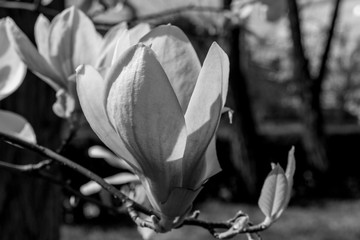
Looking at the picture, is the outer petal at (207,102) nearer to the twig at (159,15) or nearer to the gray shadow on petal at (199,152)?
the gray shadow on petal at (199,152)

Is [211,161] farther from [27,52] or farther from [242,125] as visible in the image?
[242,125]

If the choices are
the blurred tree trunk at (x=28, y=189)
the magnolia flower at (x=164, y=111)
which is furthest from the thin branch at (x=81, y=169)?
the blurred tree trunk at (x=28, y=189)

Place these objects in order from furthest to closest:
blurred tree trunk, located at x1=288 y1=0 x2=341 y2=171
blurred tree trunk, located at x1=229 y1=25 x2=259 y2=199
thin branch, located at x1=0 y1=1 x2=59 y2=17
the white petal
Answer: blurred tree trunk, located at x1=229 y1=25 x2=259 y2=199, blurred tree trunk, located at x1=288 y1=0 x2=341 y2=171, thin branch, located at x1=0 y1=1 x2=59 y2=17, the white petal

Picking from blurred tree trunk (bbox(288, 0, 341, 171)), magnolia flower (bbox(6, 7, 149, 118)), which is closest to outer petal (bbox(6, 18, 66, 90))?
magnolia flower (bbox(6, 7, 149, 118))

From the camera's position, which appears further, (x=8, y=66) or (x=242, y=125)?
(x=242, y=125)

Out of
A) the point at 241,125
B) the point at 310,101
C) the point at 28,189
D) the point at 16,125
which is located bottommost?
the point at 241,125

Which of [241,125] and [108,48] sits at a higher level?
[108,48]

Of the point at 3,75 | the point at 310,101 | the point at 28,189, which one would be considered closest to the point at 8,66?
the point at 3,75

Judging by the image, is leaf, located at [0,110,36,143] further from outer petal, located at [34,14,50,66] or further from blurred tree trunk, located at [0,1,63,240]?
blurred tree trunk, located at [0,1,63,240]
